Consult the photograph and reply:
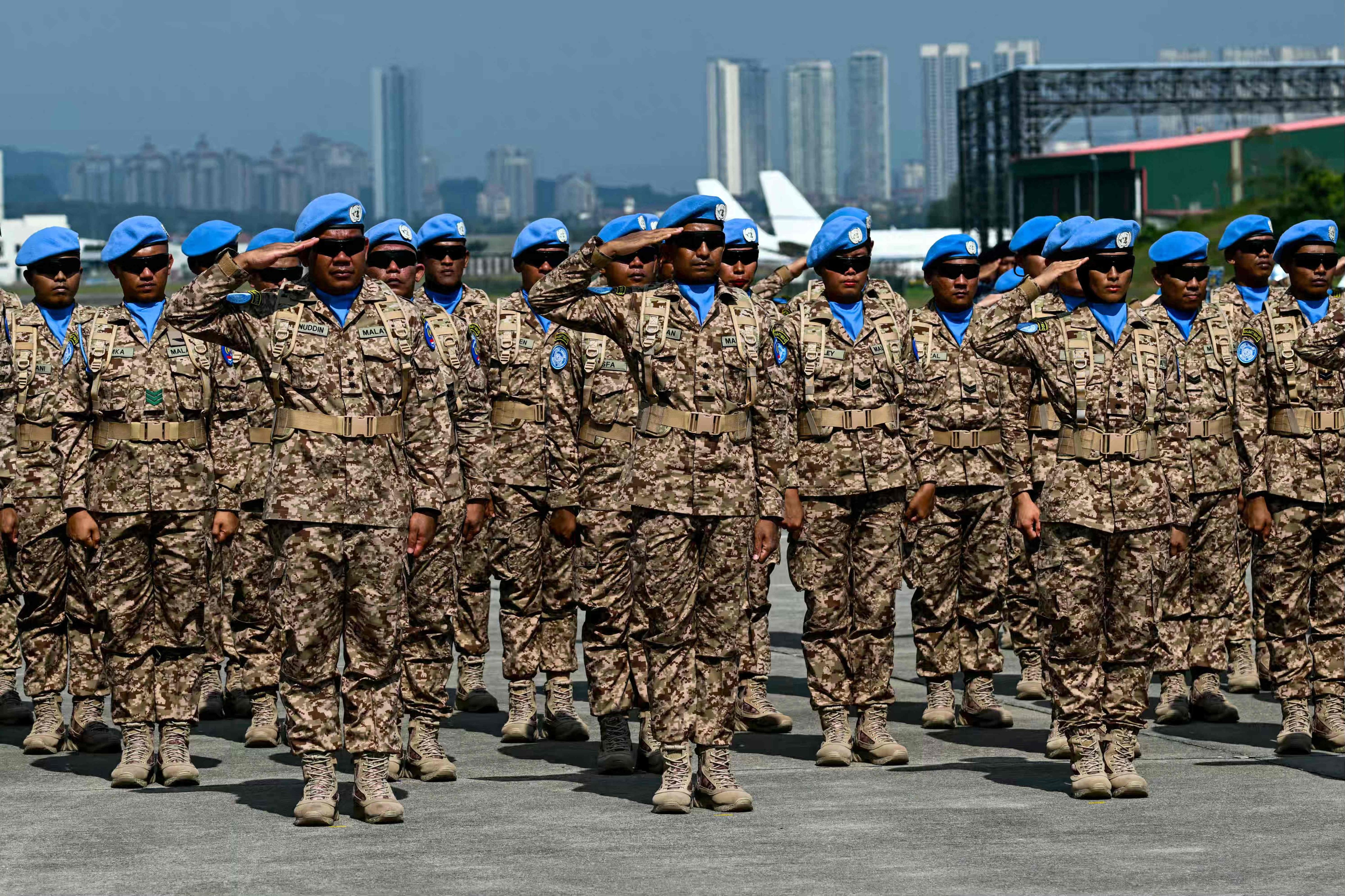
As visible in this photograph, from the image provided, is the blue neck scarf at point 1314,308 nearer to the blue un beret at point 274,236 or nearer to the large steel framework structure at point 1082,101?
the blue un beret at point 274,236

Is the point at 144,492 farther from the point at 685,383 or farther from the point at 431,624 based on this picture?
the point at 685,383

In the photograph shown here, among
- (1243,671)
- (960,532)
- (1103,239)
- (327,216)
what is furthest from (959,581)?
(327,216)

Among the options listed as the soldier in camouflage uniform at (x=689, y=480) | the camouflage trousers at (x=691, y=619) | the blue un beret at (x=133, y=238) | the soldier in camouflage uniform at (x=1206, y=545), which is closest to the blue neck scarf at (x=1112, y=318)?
the soldier in camouflage uniform at (x=1206, y=545)

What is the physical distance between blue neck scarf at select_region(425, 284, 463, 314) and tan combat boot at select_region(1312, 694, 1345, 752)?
4506 millimetres

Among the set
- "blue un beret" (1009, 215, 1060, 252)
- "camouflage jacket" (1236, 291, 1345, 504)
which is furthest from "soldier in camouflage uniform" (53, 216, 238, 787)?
"camouflage jacket" (1236, 291, 1345, 504)

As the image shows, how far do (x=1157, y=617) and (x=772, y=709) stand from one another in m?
2.48

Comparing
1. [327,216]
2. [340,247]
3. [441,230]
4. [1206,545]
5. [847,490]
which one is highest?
[441,230]

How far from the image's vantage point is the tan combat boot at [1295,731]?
9.24 metres

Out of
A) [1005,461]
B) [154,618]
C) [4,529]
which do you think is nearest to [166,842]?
[154,618]

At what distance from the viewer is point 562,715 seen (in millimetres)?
10102

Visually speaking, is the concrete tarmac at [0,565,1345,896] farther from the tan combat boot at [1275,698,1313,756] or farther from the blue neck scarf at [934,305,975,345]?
the blue neck scarf at [934,305,975,345]

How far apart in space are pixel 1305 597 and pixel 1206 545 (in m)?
0.75

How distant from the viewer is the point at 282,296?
789cm

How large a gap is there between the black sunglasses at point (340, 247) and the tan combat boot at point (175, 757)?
2272 millimetres
